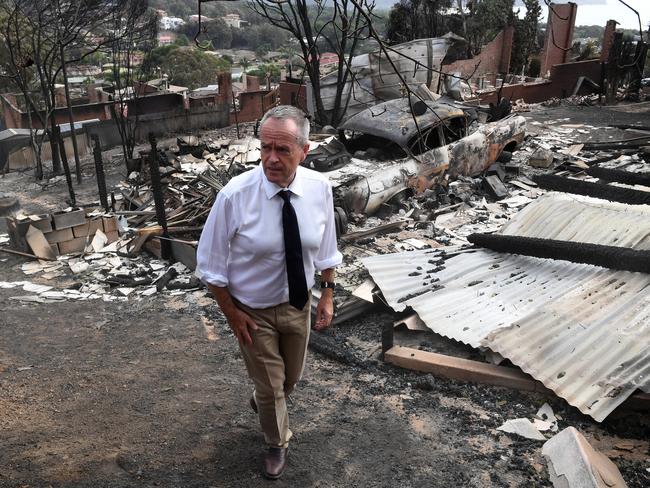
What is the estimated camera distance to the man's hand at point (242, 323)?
2.79 meters

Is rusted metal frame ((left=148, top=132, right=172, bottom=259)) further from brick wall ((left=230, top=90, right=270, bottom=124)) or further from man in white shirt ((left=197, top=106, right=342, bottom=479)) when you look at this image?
brick wall ((left=230, top=90, right=270, bottom=124))

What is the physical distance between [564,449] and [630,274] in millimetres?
2022

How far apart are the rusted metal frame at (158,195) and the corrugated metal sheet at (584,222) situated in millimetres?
4567

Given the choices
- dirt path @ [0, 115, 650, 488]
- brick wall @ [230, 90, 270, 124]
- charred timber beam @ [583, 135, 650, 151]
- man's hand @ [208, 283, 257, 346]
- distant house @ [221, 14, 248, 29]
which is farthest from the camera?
distant house @ [221, 14, 248, 29]

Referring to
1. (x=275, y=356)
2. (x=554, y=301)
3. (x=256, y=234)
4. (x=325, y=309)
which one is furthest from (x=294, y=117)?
(x=554, y=301)

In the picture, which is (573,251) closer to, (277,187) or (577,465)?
(577,465)

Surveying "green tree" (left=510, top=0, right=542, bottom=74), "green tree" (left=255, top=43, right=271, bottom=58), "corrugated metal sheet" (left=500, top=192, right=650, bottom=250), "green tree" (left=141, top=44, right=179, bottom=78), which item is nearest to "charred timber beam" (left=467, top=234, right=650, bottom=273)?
"corrugated metal sheet" (left=500, top=192, right=650, bottom=250)

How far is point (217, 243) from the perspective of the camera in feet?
8.84

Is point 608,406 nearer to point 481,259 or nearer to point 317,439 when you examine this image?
point 317,439

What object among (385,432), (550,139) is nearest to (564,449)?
(385,432)

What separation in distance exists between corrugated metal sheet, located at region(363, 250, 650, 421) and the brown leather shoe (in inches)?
76.5

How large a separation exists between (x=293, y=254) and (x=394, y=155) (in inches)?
275

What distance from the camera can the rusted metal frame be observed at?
724 centimetres

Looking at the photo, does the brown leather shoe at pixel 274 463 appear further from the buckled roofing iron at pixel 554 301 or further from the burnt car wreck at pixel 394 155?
the burnt car wreck at pixel 394 155
